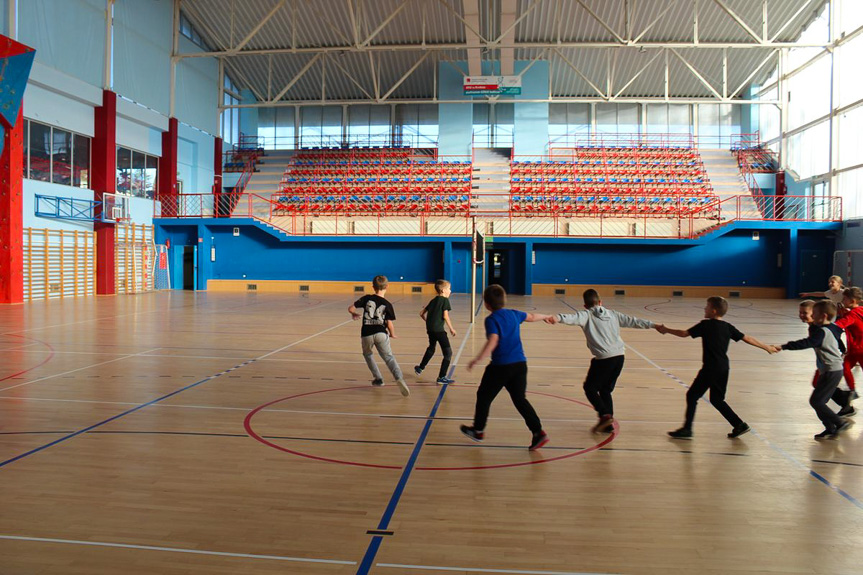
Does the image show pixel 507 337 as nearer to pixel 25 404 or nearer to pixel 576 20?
pixel 25 404

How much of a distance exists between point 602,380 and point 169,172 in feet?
96.5

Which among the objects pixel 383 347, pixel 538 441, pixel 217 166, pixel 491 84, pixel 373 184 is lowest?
pixel 538 441

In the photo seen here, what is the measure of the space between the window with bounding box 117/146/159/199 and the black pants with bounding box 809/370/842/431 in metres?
28.3

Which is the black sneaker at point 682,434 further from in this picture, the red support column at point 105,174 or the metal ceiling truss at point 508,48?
the red support column at point 105,174

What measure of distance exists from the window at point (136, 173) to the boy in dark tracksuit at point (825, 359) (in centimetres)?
2819

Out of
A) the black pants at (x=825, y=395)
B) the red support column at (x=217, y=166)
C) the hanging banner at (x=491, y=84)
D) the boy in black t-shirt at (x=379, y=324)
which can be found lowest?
the black pants at (x=825, y=395)

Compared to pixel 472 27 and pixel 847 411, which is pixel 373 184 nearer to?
pixel 472 27

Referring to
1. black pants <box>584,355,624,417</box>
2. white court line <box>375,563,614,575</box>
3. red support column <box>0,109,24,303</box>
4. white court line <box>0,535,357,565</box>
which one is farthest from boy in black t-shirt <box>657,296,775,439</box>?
red support column <box>0,109,24,303</box>

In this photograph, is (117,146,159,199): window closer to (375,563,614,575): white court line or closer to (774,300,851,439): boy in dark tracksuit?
(774,300,851,439): boy in dark tracksuit

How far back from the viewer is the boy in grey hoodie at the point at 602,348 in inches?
252

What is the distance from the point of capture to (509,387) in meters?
5.84

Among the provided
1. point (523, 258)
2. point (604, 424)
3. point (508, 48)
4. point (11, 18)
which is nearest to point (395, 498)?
point (604, 424)

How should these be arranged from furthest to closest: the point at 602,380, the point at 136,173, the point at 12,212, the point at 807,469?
the point at 136,173
the point at 12,212
the point at 602,380
the point at 807,469

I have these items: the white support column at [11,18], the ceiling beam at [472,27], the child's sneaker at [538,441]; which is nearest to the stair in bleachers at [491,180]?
the ceiling beam at [472,27]
